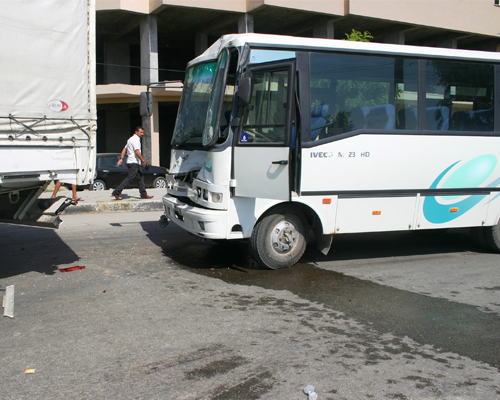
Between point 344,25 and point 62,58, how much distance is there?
21.1m

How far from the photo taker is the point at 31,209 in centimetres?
591

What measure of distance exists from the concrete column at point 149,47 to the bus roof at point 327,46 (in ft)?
51.5

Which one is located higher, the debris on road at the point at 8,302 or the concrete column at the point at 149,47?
the concrete column at the point at 149,47

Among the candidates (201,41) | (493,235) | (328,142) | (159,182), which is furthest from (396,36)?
(328,142)

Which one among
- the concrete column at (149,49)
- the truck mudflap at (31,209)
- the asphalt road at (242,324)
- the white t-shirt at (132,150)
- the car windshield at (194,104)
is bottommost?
the asphalt road at (242,324)

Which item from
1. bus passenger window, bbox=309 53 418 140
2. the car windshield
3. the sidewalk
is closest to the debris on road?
the car windshield

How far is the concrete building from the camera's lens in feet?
70.8

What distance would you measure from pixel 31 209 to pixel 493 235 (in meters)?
6.62

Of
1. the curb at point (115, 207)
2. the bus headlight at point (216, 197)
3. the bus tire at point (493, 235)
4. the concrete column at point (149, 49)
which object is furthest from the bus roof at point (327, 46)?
the concrete column at point (149, 49)

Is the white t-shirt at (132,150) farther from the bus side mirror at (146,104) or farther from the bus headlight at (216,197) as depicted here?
the bus headlight at (216,197)

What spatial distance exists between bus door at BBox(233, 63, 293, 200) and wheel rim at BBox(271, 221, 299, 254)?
27.2 inches

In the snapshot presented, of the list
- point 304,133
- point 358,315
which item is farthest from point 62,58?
point 358,315

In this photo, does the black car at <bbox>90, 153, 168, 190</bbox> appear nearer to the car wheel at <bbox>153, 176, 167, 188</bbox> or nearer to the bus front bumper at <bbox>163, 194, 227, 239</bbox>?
the car wheel at <bbox>153, 176, 167, 188</bbox>

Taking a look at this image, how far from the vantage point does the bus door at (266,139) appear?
599 cm
